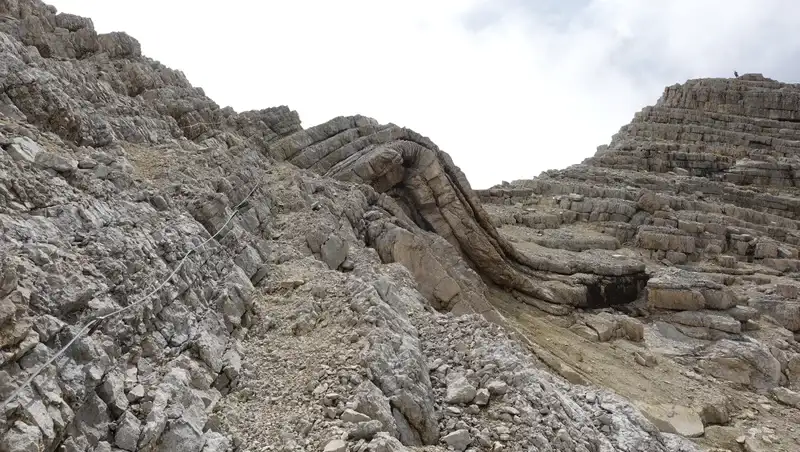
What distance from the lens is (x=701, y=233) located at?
3216 cm

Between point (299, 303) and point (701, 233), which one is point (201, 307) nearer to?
point (299, 303)

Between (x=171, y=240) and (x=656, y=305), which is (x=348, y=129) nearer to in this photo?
(x=171, y=240)

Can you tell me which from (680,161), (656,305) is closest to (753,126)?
(680,161)

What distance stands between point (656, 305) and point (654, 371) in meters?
5.58

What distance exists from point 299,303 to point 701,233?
30.5m

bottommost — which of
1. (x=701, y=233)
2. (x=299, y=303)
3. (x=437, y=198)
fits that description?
(x=299, y=303)

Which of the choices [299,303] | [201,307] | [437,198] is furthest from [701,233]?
[201,307]

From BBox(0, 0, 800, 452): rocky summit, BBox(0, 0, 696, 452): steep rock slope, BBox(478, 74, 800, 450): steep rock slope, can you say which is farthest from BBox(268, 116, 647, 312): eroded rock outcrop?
BBox(0, 0, 696, 452): steep rock slope

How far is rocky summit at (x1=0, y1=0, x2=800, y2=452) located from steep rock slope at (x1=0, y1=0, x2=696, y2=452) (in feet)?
0.13

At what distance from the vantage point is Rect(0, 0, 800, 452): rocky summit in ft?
21.0

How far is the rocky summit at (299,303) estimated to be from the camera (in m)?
6.41

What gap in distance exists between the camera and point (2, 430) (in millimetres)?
4777

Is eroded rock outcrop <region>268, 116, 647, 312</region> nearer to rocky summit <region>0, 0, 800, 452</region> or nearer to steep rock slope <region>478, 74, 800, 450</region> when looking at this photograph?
rocky summit <region>0, 0, 800, 452</region>

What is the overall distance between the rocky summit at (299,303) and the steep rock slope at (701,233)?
190 mm
